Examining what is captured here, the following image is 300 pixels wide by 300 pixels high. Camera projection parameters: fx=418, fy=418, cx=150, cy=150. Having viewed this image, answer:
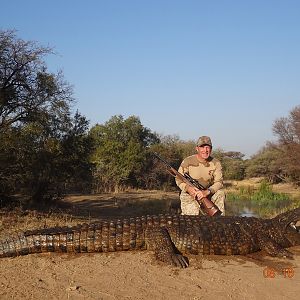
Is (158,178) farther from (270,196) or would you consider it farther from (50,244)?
(50,244)

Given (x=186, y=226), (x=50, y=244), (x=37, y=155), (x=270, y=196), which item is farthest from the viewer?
(x=270, y=196)

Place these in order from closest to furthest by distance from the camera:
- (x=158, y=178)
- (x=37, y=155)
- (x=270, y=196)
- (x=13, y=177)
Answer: (x=13, y=177)
(x=37, y=155)
(x=270, y=196)
(x=158, y=178)

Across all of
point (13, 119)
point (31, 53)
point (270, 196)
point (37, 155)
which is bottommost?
point (270, 196)

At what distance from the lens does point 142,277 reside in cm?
527

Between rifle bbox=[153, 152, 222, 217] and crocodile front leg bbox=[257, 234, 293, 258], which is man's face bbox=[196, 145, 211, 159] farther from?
crocodile front leg bbox=[257, 234, 293, 258]

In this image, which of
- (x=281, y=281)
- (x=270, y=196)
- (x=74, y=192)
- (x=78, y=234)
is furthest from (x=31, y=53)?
(x=270, y=196)

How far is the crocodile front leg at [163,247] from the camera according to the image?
584cm

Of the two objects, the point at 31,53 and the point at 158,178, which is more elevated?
the point at 31,53

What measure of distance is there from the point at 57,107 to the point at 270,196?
1865 centimetres

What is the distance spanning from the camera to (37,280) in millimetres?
5070

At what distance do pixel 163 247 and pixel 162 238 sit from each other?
0.17 m

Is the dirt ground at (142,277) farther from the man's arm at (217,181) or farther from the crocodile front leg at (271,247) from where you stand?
the man's arm at (217,181)
